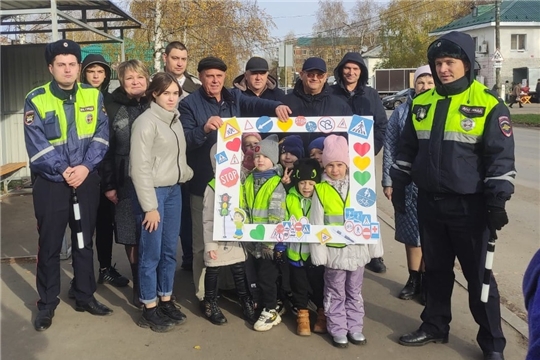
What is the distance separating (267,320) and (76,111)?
7.62 feet

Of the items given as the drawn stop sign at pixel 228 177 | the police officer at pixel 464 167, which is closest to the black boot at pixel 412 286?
the police officer at pixel 464 167

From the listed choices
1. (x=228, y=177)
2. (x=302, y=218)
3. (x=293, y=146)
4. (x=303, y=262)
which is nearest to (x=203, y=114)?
(x=228, y=177)

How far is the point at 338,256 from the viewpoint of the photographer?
3.82 metres

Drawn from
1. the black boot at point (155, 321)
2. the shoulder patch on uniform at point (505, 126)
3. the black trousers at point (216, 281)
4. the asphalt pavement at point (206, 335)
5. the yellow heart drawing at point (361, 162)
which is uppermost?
the shoulder patch on uniform at point (505, 126)

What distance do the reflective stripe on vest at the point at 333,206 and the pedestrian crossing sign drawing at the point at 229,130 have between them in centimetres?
85

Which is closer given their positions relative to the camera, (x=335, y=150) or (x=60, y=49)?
(x=335, y=150)

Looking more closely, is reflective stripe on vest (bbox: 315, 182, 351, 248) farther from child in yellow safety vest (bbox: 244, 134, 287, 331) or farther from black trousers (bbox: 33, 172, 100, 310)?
black trousers (bbox: 33, 172, 100, 310)

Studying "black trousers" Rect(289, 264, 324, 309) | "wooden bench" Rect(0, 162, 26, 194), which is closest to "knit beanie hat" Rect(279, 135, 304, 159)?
"black trousers" Rect(289, 264, 324, 309)

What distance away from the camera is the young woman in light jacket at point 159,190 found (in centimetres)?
Answer: 390

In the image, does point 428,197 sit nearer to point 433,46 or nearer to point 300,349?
point 433,46

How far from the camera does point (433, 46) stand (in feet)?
11.9

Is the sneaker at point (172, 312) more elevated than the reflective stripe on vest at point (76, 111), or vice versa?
the reflective stripe on vest at point (76, 111)

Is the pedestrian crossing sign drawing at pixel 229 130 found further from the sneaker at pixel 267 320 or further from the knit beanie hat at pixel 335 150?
the sneaker at pixel 267 320

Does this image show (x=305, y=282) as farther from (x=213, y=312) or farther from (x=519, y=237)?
(x=519, y=237)
